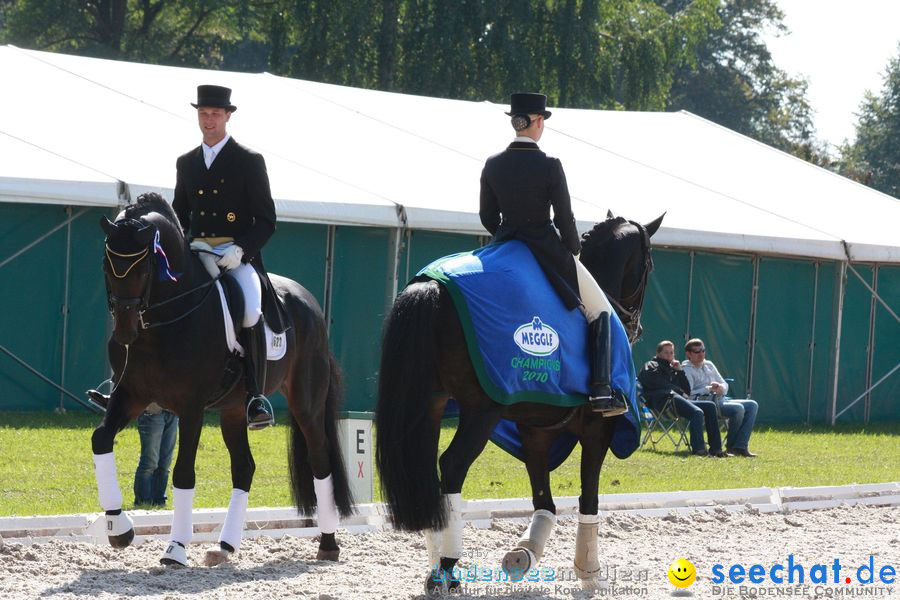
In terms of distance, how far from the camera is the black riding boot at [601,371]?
695 centimetres

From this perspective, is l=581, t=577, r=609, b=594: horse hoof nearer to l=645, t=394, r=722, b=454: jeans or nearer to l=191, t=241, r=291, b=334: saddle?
l=191, t=241, r=291, b=334: saddle

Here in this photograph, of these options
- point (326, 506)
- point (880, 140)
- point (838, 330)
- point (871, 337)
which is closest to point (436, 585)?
point (326, 506)

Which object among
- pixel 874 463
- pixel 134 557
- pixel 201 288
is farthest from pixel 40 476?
pixel 874 463

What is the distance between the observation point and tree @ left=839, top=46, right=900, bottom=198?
65312mm

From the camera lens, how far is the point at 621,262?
25.4 feet

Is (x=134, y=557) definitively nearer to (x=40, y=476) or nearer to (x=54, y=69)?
(x=40, y=476)

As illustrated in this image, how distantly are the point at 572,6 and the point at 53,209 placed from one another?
72.8ft

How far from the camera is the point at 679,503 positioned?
10.4 meters

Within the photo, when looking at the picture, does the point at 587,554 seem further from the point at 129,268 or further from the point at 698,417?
the point at 698,417

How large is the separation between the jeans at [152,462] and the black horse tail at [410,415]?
10.4ft

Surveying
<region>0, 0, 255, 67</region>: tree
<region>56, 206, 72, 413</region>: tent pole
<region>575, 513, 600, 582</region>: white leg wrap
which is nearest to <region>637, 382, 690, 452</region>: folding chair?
<region>56, 206, 72, 413</region>: tent pole

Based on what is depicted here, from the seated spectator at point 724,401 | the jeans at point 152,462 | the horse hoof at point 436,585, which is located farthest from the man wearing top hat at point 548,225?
the seated spectator at point 724,401

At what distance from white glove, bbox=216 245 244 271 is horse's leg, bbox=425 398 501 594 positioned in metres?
1.60

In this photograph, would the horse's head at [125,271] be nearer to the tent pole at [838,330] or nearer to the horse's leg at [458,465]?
the horse's leg at [458,465]
